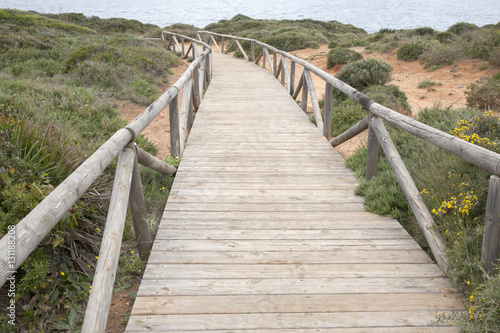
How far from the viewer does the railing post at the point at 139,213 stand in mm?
2694

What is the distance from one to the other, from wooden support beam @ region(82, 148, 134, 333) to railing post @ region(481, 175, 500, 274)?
6.46 feet

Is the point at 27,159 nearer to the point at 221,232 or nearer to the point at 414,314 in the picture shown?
the point at 221,232

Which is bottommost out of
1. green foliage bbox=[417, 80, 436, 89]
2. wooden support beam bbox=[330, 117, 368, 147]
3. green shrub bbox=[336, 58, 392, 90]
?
wooden support beam bbox=[330, 117, 368, 147]

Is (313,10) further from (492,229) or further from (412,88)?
(492,229)

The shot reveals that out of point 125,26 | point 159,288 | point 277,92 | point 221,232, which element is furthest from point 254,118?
point 125,26

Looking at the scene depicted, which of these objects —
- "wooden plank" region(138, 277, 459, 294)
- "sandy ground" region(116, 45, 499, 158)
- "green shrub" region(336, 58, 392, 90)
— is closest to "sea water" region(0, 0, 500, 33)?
"sandy ground" region(116, 45, 499, 158)

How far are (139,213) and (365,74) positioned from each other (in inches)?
332

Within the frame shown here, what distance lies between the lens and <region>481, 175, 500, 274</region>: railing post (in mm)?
1940

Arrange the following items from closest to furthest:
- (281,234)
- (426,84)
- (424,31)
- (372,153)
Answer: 1. (281,234)
2. (372,153)
3. (426,84)
4. (424,31)

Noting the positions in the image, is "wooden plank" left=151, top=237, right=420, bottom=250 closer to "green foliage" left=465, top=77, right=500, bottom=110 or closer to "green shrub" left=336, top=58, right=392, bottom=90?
"green foliage" left=465, top=77, right=500, bottom=110

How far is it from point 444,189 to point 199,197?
211cm

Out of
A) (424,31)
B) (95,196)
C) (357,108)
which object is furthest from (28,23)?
(424,31)

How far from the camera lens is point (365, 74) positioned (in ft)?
31.8

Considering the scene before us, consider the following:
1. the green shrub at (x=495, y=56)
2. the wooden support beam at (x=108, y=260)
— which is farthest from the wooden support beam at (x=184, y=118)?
the green shrub at (x=495, y=56)
